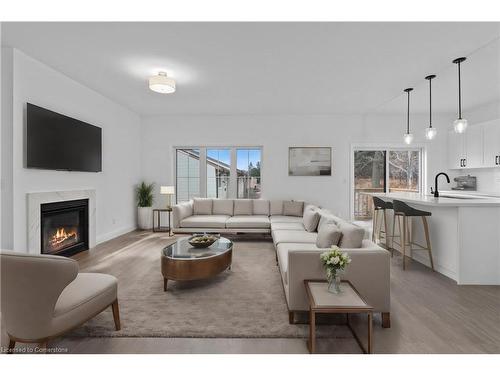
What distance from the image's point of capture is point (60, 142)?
12.5ft

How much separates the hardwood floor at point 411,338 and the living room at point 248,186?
0.7 inches

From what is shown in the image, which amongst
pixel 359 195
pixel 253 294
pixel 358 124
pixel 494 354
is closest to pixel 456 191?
pixel 359 195

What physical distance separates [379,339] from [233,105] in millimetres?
4758

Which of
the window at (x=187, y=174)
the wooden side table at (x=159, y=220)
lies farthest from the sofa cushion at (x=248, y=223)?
the window at (x=187, y=174)


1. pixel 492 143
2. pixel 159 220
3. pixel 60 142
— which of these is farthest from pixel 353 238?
pixel 492 143

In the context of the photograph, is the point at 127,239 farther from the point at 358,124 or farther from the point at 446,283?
the point at 358,124

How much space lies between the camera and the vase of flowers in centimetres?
189

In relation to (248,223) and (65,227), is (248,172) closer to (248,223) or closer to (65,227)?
Result: (248,223)

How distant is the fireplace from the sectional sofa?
1.54 m

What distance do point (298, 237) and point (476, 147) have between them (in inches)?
193

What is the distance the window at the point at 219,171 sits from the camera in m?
6.35

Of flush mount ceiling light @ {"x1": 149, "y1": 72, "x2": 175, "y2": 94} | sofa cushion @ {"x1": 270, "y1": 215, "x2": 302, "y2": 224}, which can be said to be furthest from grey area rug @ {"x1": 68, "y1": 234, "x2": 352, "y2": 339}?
flush mount ceiling light @ {"x1": 149, "y1": 72, "x2": 175, "y2": 94}

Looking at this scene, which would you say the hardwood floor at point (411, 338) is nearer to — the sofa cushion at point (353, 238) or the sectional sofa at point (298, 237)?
the sectional sofa at point (298, 237)

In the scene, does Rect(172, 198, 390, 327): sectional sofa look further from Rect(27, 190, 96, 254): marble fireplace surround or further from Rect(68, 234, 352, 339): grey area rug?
Rect(27, 190, 96, 254): marble fireplace surround
